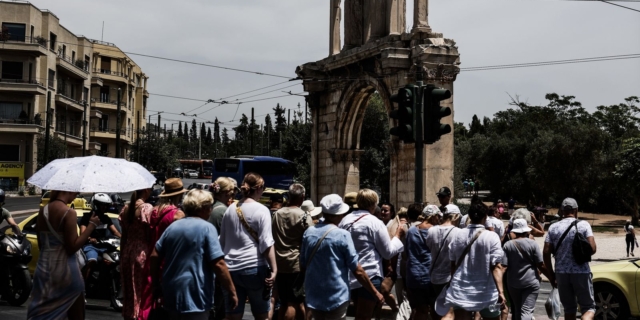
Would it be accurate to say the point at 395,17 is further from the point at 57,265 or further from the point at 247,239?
the point at 57,265

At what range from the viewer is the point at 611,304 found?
11.0 meters

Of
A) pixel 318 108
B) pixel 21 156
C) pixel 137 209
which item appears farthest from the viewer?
pixel 21 156

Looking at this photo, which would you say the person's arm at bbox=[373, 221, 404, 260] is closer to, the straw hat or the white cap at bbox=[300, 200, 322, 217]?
the straw hat

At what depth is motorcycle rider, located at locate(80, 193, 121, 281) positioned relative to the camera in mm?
7379

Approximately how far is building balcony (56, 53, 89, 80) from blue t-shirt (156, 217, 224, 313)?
62.2m

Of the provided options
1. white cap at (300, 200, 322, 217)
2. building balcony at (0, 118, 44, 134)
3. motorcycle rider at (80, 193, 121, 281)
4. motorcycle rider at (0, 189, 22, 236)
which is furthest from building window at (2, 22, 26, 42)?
white cap at (300, 200, 322, 217)

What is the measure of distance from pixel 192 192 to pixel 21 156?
57.5 metres

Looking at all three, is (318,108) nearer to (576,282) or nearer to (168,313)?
(576,282)

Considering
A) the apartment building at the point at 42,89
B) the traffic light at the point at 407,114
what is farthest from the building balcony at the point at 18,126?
the traffic light at the point at 407,114

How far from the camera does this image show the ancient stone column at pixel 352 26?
88.1 ft

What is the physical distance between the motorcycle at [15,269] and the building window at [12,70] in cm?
5194

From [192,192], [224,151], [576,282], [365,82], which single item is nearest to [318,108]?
[365,82]

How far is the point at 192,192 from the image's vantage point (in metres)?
6.38

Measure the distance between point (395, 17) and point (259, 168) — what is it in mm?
23150
